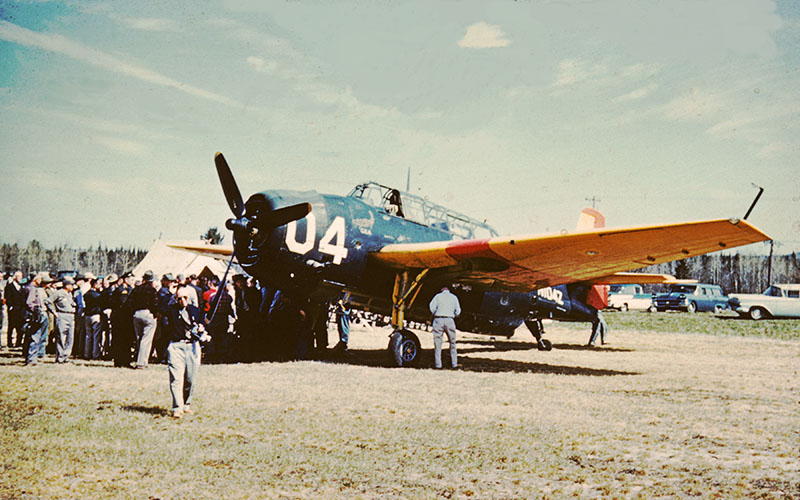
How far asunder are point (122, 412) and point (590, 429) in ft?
18.7

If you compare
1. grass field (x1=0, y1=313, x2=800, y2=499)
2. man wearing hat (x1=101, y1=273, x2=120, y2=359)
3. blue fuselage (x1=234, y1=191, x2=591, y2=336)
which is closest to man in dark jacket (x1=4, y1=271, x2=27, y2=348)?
man wearing hat (x1=101, y1=273, x2=120, y2=359)

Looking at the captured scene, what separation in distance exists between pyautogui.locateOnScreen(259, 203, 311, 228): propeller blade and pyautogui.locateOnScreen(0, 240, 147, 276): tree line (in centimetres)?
11295

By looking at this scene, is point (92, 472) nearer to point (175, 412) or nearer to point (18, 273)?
point (175, 412)

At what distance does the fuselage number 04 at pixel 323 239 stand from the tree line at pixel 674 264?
106m

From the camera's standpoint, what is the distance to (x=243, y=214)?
11.4m

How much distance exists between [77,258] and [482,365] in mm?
133570

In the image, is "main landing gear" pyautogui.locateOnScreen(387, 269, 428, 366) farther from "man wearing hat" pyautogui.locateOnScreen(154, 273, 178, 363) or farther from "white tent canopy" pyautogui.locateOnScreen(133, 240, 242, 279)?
"white tent canopy" pyautogui.locateOnScreen(133, 240, 242, 279)

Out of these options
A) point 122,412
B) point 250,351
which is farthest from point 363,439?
point 250,351

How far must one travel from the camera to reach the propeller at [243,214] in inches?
431

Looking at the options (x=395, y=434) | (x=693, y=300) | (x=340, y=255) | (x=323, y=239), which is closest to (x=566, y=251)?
(x=340, y=255)

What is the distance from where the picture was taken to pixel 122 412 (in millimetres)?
7434

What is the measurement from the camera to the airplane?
10836 mm

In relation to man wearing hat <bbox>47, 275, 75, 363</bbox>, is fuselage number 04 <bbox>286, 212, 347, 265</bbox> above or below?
above

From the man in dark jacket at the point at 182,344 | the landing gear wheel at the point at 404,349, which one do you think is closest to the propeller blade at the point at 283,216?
the landing gear wheel at the point at 404,349
